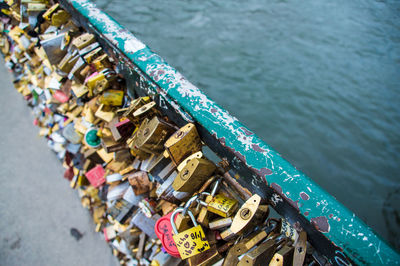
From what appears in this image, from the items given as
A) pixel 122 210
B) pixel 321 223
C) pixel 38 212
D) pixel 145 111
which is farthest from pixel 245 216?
pixel 38 212

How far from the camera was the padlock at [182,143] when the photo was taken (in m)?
1.31

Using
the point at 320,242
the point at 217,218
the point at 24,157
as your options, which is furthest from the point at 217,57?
the point at 320,242

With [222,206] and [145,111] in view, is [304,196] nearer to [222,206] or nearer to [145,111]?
[222,206]

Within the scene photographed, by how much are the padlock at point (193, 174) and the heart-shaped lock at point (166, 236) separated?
233mm

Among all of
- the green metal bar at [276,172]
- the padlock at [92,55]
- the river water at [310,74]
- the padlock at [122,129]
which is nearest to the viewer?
the green metal bar at [276,172]

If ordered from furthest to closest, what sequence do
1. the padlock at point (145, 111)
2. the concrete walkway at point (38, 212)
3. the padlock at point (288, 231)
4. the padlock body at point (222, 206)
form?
1. the concrete walkway at point (38, 212)
2. the padlock at point (145, 111)
3. the padlock body at point (222, 206)
4. the padlock at point (288, 231)

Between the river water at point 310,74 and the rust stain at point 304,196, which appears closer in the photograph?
the rust stain at point 304,196

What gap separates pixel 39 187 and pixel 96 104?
1.13 meters

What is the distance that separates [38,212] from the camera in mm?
2367

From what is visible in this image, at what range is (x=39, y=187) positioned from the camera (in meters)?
2.54

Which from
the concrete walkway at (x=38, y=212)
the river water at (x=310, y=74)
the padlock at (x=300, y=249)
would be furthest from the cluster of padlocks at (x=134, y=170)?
the river water at (x=310, y=74)

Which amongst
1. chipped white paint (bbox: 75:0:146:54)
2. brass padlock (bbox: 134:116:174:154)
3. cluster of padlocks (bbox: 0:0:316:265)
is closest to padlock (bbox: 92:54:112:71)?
cluster of padlocks (bbox: 0:0:316:265)

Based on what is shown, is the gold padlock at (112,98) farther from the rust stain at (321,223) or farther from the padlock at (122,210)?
the rust stain at (321,223)

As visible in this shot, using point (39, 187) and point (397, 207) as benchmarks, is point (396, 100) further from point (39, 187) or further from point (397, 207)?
point (39, 187)
